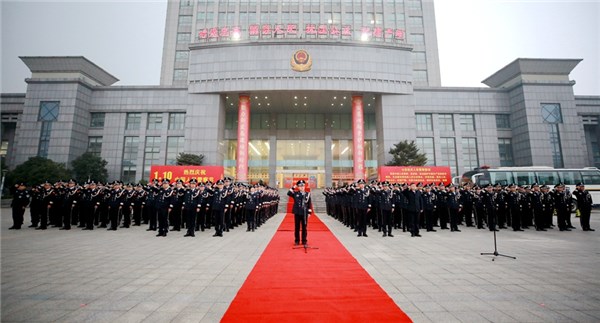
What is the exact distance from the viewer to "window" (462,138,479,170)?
34.2 meters

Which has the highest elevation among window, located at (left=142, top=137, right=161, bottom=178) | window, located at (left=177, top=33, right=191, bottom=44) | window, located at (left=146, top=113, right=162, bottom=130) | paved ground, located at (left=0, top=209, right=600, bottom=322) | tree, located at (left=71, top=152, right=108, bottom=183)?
window, located at (left=177, top=33, right=191, bottom=44)

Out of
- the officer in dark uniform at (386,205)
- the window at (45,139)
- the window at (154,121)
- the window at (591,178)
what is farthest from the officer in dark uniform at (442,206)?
the window at (45,139)

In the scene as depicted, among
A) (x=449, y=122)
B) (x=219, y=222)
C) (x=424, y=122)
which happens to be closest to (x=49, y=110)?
(x=219, y=222)

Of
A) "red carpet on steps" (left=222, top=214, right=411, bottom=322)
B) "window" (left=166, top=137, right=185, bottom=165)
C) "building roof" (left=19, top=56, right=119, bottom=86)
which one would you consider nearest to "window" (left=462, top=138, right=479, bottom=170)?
"red carpet on steps" (left=222, top=214, right=411, bottom=322)

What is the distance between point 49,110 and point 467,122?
180 ft

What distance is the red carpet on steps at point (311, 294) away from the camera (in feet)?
9.64

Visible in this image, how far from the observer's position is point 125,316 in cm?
295

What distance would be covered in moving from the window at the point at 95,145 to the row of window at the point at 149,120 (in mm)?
1782

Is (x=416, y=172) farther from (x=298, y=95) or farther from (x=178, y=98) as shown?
(x=178, y=98)

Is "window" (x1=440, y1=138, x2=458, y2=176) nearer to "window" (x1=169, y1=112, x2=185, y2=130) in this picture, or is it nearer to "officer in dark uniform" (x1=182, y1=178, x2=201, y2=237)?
"officer in dark uniform" (x1=182, y1=178, x2=201, y2=237)

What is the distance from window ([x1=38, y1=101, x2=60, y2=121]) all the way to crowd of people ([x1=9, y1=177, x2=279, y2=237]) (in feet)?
97.9

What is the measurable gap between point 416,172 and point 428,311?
1877 centimetres

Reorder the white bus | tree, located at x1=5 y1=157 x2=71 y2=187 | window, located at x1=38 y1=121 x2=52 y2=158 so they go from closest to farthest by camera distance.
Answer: the white bus
tree, located at x1=5 y1=157 x2=71 y2=187
window, located at x1=38 y1=121 x2=52 y2=158

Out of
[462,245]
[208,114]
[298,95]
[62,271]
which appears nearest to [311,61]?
[298,95]
